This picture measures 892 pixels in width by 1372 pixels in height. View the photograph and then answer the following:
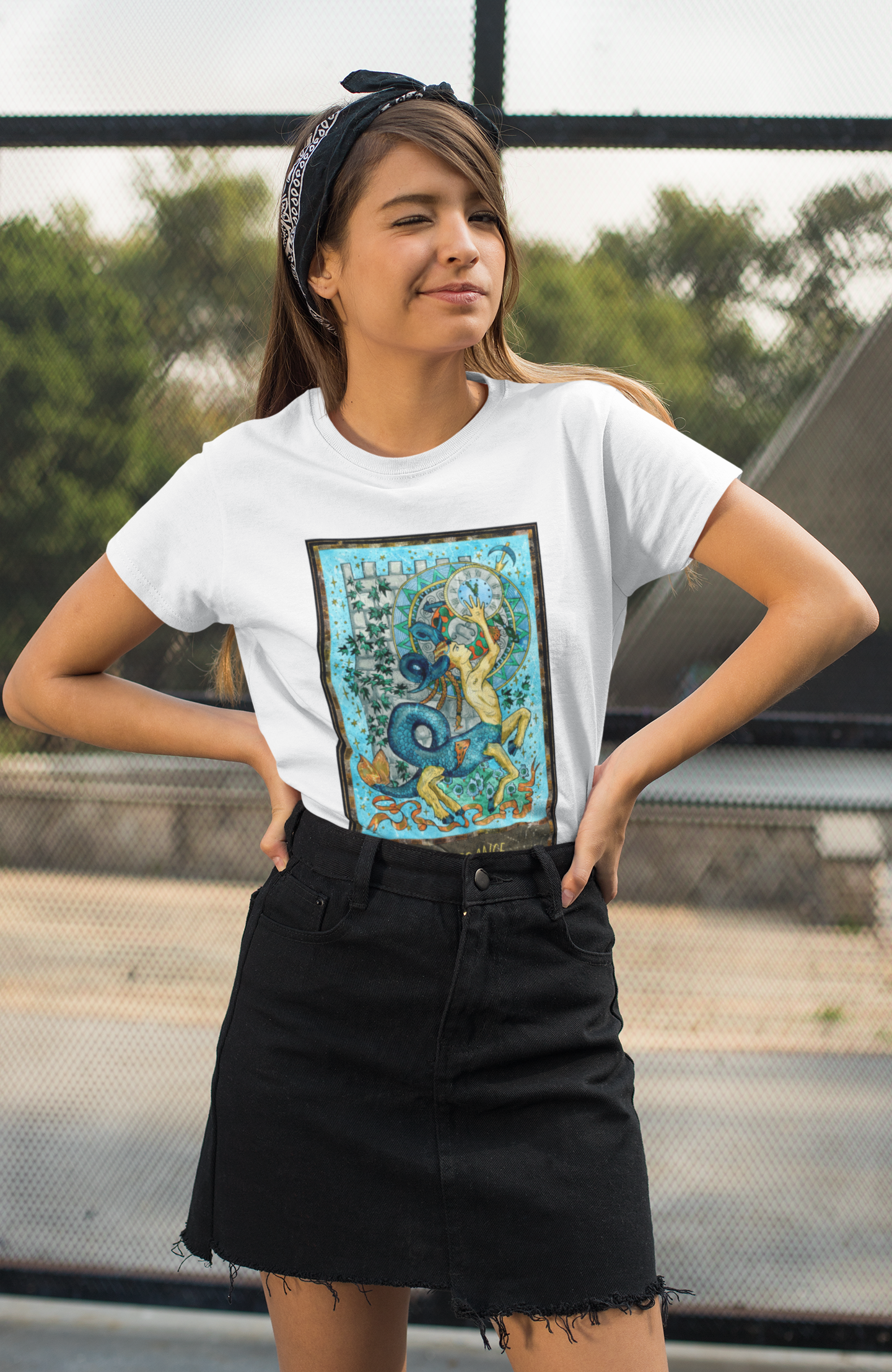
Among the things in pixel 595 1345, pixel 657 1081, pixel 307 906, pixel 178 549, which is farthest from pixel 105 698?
pixel 657 1081

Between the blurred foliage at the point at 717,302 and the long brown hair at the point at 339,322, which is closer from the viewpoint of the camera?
Answer: the long brown hair at the point at 339,322

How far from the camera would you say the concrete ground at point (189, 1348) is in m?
1.77

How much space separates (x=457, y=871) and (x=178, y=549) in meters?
0.43

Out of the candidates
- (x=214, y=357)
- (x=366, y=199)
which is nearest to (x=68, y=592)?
(x=366, y=199)

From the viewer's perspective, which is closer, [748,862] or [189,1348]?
[748,862]

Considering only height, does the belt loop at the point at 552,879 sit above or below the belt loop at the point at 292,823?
above

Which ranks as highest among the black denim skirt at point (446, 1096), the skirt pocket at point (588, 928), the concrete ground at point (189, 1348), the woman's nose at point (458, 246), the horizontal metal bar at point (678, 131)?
the horizontal metal bar at point (678, 131)

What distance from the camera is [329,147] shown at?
1.04 metres

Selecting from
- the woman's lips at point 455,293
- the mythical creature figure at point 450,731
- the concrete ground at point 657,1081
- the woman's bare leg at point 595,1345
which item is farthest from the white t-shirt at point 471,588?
the concrete ground at point 657,1081

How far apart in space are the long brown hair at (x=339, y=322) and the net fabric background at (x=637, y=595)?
1.68 ft

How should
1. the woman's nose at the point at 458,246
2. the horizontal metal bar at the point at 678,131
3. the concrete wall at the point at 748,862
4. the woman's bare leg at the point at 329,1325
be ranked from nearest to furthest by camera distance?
the woman's nose at the point at 458,246 < the woman's bare leg at the point at 329,1325 < the horizontal metal bar at the point at 678,131 < the concrete wall at the point at 748,862

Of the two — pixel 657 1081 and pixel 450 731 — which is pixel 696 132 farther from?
pixel 657 1081

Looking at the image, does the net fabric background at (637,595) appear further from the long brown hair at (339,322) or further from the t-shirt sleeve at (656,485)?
the t-shirt sleeve at (656,485)

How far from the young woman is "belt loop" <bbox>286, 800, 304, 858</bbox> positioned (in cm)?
4
